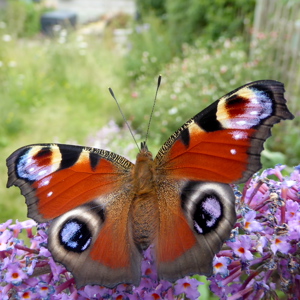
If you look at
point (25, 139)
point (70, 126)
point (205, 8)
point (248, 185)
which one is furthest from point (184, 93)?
point (248, 185)

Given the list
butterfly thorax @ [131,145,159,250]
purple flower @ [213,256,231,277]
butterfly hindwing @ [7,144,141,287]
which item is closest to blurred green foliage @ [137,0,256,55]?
butterfly thorax @ [131,145,159,250]

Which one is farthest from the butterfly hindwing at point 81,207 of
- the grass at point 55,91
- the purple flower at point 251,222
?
the grass at point 55,91

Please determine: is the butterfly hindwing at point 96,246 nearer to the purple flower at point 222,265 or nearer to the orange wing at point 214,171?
the orange wing at point 214,171

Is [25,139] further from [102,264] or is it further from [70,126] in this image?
[102,264]

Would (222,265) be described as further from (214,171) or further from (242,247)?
(214,171)

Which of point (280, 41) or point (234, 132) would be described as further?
point (280, 41)

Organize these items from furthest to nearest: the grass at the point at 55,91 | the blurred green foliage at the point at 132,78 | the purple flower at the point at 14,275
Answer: the grass at the point at 55,91 → the blurred green foliage at the point at 132,78 → the purple flower at the point at 14,275

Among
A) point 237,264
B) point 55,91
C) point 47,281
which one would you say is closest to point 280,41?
point 55,91
